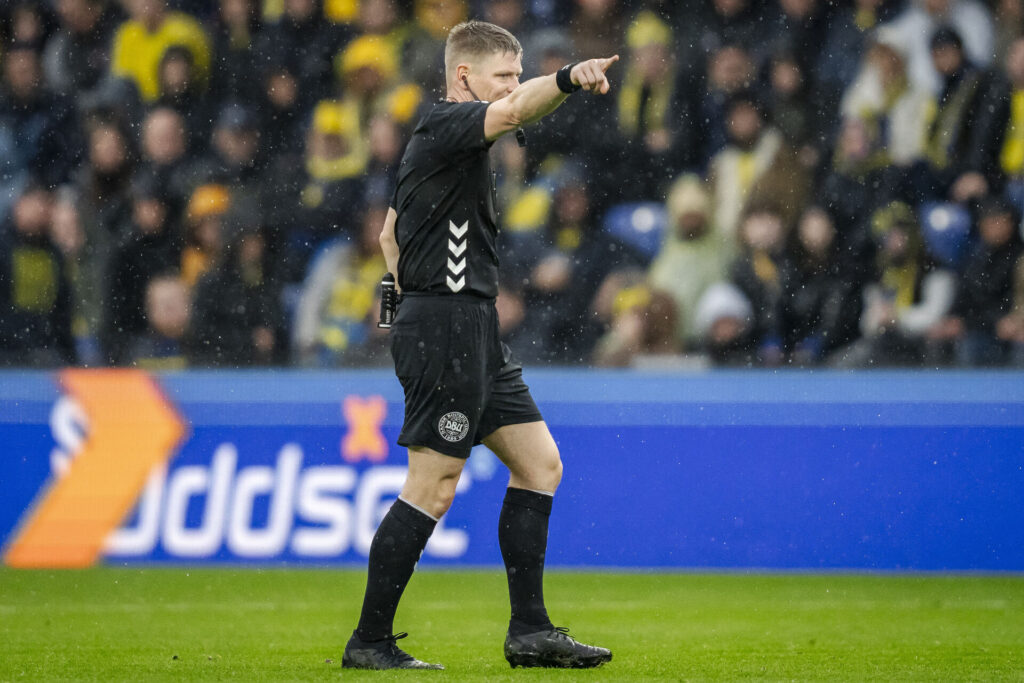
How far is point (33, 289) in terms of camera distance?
7.96 meters

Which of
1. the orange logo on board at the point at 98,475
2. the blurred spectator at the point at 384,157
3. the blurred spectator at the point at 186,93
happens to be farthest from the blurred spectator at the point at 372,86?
the orange logo on board at the point at 98,475

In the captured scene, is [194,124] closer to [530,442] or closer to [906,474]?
[906,474]

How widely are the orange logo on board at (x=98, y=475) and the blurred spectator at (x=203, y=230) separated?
102cm

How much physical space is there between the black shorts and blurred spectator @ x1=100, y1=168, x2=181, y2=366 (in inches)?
154

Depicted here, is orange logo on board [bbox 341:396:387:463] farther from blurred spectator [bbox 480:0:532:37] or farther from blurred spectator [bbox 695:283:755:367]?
blurred spectator [bbox 480:0:532:37]

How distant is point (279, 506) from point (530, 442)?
309cm

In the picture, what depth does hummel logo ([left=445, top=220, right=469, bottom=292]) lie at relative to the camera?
3953 millimetres

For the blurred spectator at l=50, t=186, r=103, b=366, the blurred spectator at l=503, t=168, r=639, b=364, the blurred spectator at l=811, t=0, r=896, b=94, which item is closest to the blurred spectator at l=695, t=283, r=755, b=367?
the blurred spectator at l=503, t=168, r=639, b=364

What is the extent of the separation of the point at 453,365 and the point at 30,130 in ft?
18.2

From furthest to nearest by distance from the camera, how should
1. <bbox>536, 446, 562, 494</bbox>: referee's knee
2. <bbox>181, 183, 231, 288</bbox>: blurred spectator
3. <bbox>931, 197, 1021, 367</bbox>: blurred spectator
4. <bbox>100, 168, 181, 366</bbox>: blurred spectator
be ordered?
<bbox>181, 183, 231, 288</bbox>: blurred spectator
<bbox>100, 168, 181, 366</bbox>: blurred spectator
<bbox>931, 197, 1021, 367</bbox>: blurred spectator
<bbox>536, 446, 562, 494</bbox>: referee's knee

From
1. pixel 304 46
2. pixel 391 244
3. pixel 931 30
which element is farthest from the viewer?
pixel 304 46

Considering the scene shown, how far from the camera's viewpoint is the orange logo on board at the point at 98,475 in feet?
22.7

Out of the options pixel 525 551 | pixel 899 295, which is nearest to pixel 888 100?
pixel 899 295

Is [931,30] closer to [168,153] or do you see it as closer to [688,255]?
[688,255]
